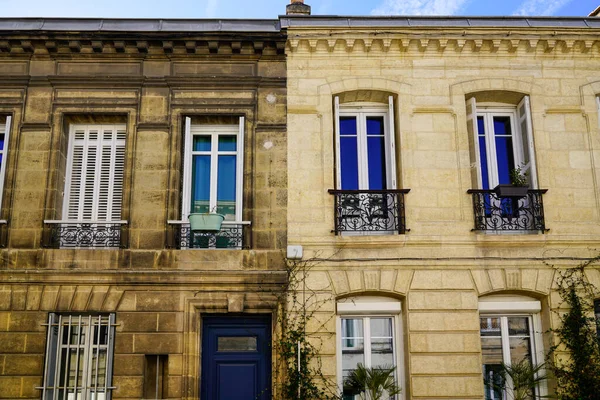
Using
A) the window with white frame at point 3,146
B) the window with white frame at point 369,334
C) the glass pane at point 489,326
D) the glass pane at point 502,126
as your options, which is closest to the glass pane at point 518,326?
the glass pane at point 489,326

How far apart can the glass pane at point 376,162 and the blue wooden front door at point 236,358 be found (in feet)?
7.98

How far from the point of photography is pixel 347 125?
9602 mm

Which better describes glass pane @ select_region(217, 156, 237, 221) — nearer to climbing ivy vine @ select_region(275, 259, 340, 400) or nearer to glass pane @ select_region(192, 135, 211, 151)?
glass pane @ select_region(192, 135, 211, 151)

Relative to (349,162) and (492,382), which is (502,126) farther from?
(492,382)

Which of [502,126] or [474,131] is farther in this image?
[502,126]

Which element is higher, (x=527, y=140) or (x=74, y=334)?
(x=527, y=140)

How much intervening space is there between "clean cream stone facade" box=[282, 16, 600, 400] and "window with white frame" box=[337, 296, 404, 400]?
0.06 m

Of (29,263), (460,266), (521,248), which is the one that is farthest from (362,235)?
(29,263)

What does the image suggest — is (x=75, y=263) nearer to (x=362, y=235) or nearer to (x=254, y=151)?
(x=254, y=151)

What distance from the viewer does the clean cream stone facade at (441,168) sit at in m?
8.54

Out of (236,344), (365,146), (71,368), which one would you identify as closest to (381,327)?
(236,344)

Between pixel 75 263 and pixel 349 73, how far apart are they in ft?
15.1

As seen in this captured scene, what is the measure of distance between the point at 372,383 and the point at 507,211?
117 inches

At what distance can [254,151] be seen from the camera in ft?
29.8
